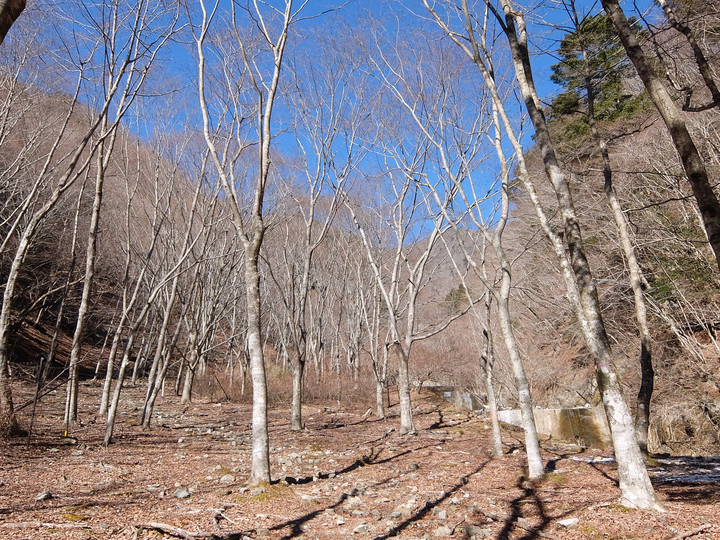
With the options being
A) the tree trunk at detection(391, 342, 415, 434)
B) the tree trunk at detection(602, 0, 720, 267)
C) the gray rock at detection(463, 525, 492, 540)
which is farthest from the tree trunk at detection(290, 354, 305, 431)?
the tree trunk at detection(602, 0, 720, 267)

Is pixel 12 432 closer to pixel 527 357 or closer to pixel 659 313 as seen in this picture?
pixel 659 313

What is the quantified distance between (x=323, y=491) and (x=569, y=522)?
2.64 metres

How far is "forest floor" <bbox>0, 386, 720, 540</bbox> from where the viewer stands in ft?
12.7

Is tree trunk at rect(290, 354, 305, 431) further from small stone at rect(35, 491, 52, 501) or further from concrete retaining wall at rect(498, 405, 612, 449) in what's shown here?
concrete retaining wall at rect(498, 405, 612, 449)

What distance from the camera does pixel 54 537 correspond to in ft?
11.2

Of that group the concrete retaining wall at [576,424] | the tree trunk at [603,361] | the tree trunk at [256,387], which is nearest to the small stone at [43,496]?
the tree trunk at [256,387]

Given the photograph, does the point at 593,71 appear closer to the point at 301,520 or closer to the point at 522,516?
the point at 522,516

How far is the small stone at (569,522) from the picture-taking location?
13.2 feet

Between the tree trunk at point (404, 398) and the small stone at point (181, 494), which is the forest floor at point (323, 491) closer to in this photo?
the small stone at point (181, 494)

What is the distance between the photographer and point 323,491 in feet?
17.6

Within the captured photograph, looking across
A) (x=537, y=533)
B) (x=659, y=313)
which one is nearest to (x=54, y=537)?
(x=537, y=533)

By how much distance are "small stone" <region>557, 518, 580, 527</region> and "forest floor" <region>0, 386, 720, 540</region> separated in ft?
0.05

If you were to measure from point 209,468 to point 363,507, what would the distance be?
8.90 ft

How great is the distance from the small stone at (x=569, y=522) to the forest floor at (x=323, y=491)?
0.7 inches
